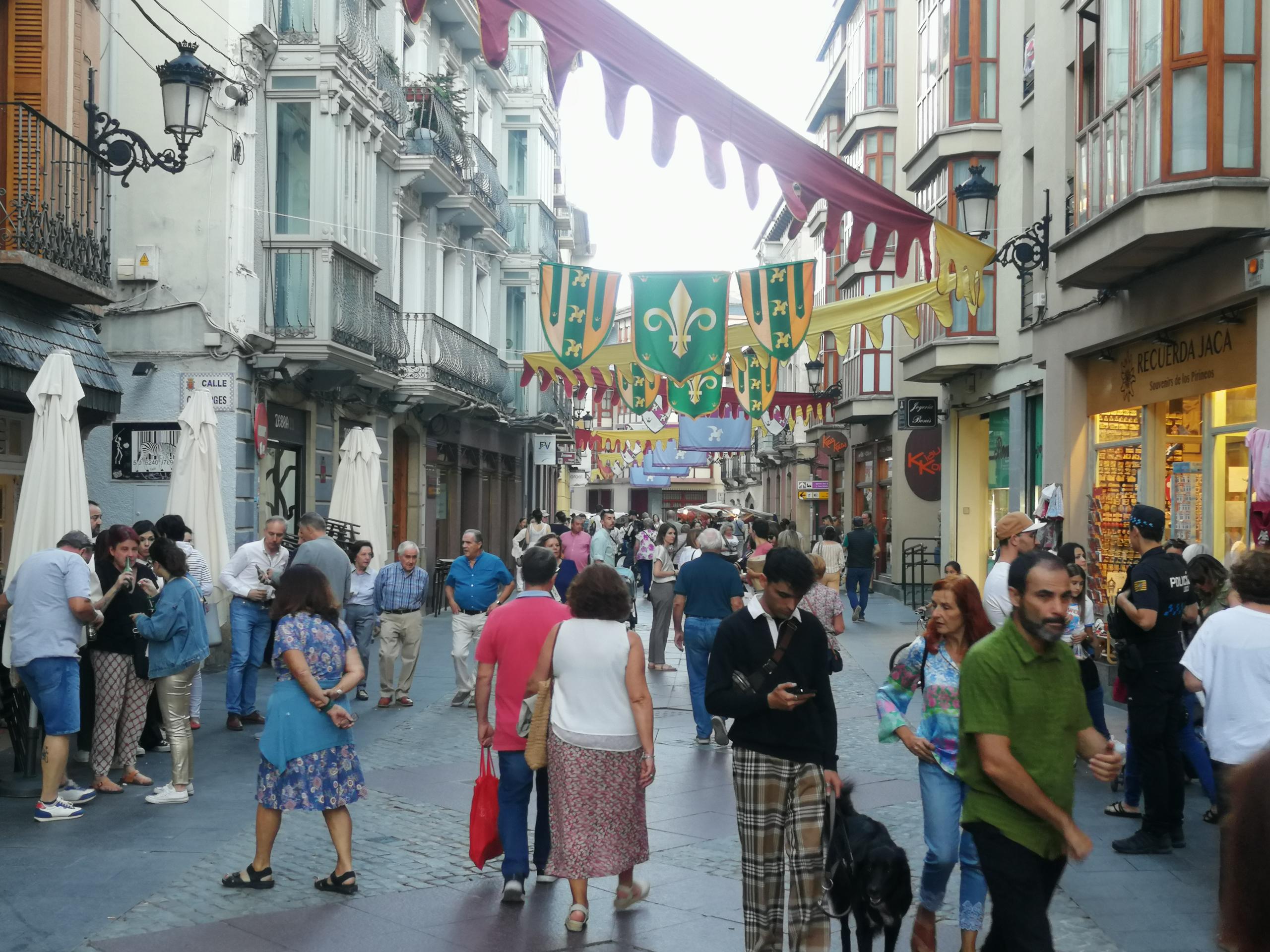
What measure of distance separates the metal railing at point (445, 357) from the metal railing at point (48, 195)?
10.3m

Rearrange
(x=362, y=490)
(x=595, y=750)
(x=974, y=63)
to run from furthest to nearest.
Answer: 1. (x=974, y=63)
2. (x=362, y=490)
3. (x=595, y=750)

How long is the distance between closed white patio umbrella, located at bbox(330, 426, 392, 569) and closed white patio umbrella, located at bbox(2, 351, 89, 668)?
7.39m

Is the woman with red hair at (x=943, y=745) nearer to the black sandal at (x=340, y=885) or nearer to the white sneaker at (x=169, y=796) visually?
the black sandal at (x=340, y=885)

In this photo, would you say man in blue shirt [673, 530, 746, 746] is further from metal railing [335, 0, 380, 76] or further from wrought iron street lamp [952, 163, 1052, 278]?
metal railing [335, 0, 380, 76]

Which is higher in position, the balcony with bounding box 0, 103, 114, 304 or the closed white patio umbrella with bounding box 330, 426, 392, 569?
the balcony with bounding box 0, 103, 114, 304

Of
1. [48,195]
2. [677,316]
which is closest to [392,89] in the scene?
[677,316]

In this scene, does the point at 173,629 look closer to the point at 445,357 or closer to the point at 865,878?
the point at 865,878

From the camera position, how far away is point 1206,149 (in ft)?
39.0

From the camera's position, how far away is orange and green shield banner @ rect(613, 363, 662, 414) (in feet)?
73.4

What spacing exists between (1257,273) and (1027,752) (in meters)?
8.47

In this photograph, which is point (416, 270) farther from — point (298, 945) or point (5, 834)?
point (298, 945)

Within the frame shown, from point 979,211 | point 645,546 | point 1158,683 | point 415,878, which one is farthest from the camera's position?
point 645,546

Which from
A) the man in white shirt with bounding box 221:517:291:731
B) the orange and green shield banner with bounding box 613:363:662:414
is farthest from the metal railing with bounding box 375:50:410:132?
the man in white shirt with bounding box 221:517:291:731

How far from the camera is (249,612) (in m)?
12.5
